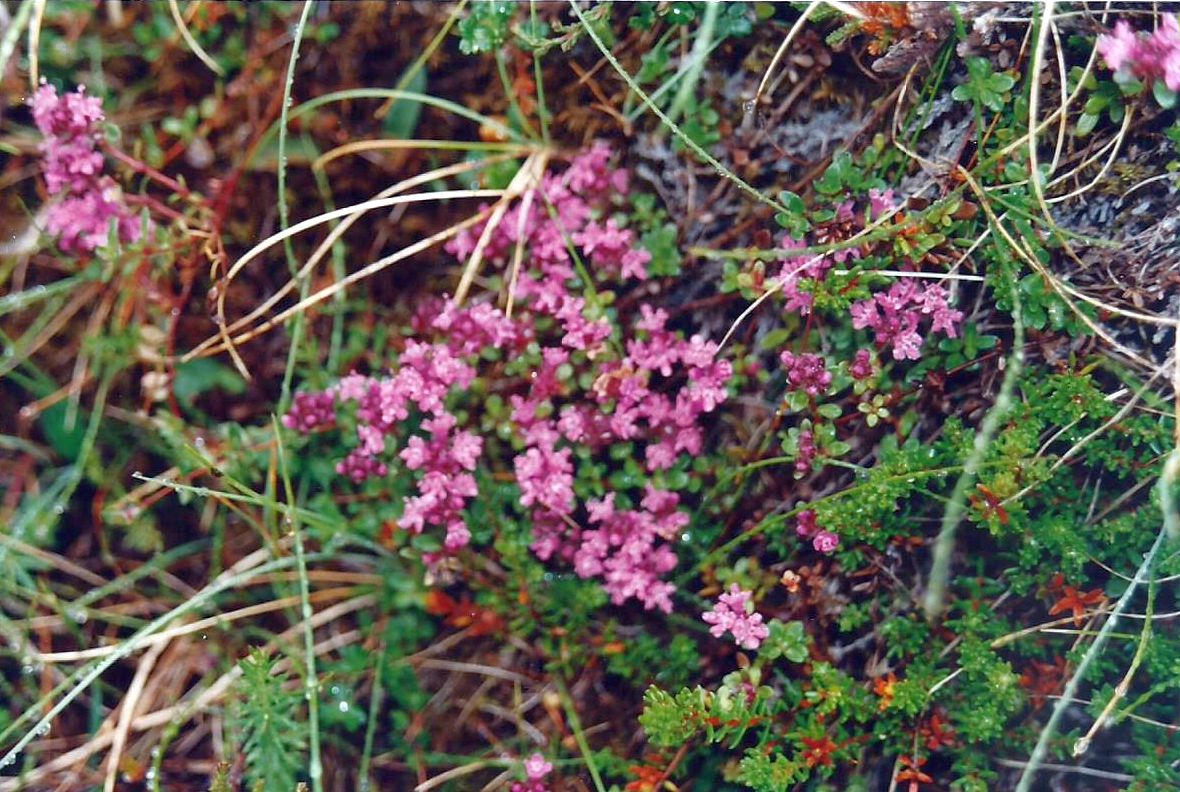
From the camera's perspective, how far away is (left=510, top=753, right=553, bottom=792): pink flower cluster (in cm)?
237

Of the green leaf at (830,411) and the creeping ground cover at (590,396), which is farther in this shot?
the green leaf at (830,411)

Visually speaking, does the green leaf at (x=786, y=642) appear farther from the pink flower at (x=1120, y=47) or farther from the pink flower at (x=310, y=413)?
the pink flower at (x=1120, y=47)

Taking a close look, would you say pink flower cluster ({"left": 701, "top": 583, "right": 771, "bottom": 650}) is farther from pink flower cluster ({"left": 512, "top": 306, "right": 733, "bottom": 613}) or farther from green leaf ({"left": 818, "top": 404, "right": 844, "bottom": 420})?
green leaf ({"left": 818, "top": 404, "right": 844, "bottom": 420})

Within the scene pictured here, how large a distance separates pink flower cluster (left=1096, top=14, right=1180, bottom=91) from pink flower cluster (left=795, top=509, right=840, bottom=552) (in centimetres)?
118

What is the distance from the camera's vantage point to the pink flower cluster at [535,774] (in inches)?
93.3

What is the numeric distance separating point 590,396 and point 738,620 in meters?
0.69

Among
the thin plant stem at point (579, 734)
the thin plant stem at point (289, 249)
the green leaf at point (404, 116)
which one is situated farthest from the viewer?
the green leaf at point (404, 116)

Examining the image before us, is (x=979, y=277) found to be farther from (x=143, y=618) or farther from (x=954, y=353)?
(x=143, y=618)

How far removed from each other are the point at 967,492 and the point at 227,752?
200 cm

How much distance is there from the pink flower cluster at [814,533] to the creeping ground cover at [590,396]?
0.04 ft

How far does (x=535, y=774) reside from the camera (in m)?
A: 2.37

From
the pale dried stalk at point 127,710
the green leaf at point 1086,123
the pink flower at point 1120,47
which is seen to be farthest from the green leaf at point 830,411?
the pale dried stalk at point 127,710

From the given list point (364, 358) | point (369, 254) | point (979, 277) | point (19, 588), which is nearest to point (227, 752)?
point (19, 588)

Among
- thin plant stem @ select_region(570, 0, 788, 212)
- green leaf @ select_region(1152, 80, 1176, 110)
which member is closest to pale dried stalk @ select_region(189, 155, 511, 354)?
thin plant stem @ select_region(570, 0, 788, 212)
